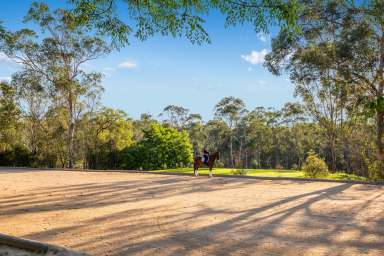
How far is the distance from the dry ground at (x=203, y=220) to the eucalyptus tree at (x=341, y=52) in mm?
8470

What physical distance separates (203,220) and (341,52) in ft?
47.1

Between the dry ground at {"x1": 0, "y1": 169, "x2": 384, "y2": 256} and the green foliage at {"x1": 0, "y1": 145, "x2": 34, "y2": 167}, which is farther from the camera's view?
the green foliage at {"x1": 0, "y1": 145, "x2": 34, "y2": 167}

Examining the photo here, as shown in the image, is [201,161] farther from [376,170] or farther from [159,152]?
[159,152]

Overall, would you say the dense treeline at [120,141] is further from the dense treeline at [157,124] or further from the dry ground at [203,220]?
the dry ground at [203,220]

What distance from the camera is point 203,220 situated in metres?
6.35

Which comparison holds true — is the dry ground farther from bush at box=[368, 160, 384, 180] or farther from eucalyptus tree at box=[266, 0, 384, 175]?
eucalyptus tree at box=[266, 0, 384, 175]

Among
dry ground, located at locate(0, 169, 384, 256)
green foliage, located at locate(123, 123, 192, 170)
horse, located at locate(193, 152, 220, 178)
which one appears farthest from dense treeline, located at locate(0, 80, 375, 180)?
dry ground, located at locate(0, 169, 384, 256)

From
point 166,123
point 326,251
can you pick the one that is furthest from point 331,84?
point 166,123

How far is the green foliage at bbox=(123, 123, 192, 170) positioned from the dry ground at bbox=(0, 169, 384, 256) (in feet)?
64.5

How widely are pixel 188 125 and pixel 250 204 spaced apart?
162 ft

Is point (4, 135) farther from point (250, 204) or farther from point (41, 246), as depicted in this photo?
point (41, 246)

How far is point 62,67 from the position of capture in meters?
26.7

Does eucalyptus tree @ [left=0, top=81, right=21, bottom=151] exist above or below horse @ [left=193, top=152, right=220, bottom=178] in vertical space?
above

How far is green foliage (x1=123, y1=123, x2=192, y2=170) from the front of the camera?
30.0m
